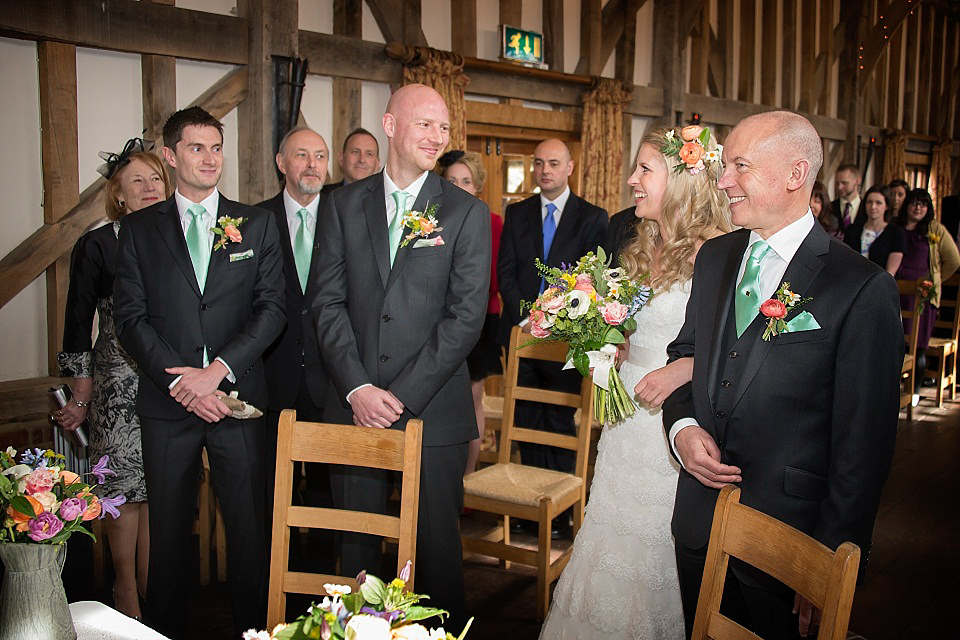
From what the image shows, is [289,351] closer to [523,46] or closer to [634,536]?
[634,536]

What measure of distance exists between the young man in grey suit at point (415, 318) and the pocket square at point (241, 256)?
34cm

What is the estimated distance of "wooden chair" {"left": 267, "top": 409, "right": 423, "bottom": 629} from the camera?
6.71ft

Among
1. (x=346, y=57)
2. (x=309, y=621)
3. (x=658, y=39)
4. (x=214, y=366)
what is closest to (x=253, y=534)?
(x=214, y=366)

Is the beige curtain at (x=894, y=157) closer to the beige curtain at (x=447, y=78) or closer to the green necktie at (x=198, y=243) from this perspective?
the beige curtain at (x=447, y=78)

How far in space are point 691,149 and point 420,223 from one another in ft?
3.01

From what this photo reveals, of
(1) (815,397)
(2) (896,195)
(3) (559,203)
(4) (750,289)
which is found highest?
(2) (896,195)

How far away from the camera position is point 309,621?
1088 millimetres

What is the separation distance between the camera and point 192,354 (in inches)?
120

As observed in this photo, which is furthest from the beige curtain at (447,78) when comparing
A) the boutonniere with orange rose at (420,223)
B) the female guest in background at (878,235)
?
the boutonniere with orange rose at (420,223)

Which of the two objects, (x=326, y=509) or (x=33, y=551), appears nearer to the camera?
(x=33, y=551)

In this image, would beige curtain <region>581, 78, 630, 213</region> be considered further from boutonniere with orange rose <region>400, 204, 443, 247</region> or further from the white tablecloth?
the white tablecloth

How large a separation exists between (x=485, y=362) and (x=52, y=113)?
273 cm

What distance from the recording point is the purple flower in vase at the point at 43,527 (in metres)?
1.49

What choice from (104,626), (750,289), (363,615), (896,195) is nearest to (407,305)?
(750,289)
